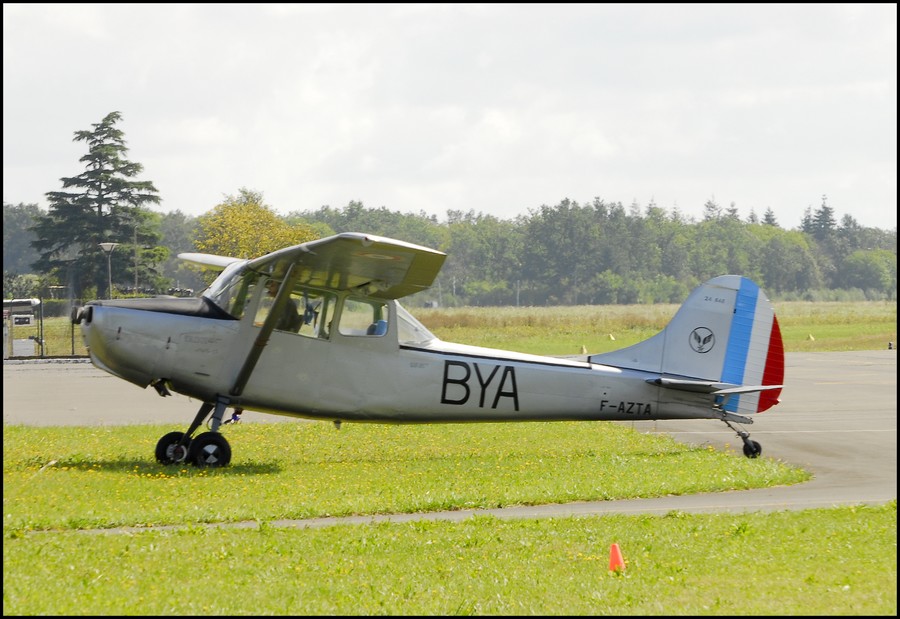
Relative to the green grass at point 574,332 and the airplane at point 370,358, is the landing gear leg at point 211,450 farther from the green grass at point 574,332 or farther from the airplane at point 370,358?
the green grass at point 574,332

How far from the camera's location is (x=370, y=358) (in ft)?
46.9

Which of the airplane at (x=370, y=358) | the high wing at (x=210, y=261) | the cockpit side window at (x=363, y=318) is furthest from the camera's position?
the high wing at (x=210, y=261)

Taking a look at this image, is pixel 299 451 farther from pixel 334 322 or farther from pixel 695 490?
pixel 695 490

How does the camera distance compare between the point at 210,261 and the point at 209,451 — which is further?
the point at 210,261

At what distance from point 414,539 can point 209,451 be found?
205 inches

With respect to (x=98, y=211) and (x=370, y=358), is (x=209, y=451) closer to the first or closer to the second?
(x=370, y=358)

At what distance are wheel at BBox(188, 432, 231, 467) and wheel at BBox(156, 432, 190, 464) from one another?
22 centimetres

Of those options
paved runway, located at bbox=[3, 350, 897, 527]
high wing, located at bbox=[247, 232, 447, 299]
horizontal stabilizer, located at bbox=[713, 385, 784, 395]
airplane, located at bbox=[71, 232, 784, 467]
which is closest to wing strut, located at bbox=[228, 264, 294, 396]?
airplane, located at bbox=[71, 232, 784, 467]

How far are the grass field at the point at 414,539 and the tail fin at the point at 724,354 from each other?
41.1 inches

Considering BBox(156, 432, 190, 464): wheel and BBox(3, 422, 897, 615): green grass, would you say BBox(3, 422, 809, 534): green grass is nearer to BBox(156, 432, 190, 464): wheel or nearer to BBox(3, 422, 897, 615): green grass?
BBox(3, 422, 897, 615): green grass

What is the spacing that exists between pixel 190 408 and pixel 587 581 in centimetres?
1657

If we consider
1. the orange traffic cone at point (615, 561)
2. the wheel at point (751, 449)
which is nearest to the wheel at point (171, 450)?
the orange traffic cone at point (615, 561)

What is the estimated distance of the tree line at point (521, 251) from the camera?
6025cm

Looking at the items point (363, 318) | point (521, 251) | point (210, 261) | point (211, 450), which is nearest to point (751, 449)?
point (363, 318)
